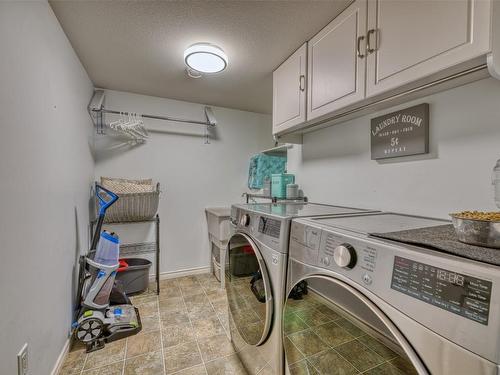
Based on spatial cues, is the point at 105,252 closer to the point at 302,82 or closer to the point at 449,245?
the point at 302,82

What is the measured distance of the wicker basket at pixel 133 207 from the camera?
90.4 inches

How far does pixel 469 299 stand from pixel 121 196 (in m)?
2.48

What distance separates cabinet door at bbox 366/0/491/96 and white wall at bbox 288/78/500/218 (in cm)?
29

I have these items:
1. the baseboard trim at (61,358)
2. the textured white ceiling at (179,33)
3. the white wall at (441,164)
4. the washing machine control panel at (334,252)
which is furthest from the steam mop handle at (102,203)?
the white wall at (441,164)

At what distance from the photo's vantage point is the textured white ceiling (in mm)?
1347

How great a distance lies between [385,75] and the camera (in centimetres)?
106

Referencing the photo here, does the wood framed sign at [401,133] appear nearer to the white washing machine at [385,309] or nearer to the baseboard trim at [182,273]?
the white washing machine at [385,309]

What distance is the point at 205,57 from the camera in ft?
5.79

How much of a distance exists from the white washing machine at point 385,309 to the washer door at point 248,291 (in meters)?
0.17

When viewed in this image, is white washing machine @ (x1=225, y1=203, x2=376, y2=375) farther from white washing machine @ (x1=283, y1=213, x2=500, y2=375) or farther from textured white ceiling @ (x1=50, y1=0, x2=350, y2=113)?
textured white ceiling @ (x1=50, y1=0, x2=350, y2=113)

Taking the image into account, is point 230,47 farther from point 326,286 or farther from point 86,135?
point 326,286

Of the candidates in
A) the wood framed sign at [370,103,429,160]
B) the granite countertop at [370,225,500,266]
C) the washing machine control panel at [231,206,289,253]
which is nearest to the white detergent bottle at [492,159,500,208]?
the wood framed sign at [370,103,429,160]

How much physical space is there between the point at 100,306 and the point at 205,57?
2073 mm

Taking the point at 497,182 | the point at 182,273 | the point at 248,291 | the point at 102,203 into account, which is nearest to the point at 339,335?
the point at 248,291
